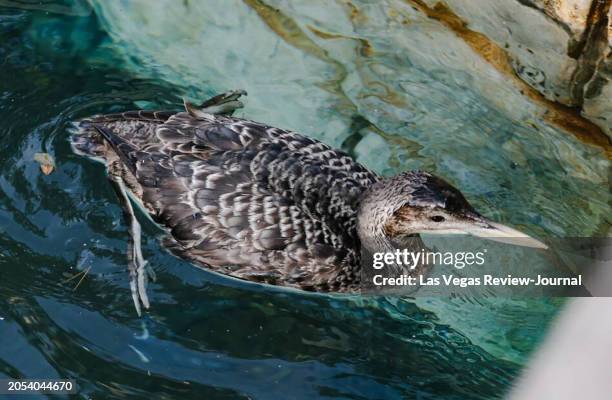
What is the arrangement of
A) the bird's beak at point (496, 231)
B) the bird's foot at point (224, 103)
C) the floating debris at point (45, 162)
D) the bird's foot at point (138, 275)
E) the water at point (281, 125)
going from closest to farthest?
1. the bird's beak at point (496, 231)
2. the water at point (281, 125)
3. the bird's foot at point (138, 275)
4. the floating debris at point (45, 162)
5. the bird's foot at point (224, 103)

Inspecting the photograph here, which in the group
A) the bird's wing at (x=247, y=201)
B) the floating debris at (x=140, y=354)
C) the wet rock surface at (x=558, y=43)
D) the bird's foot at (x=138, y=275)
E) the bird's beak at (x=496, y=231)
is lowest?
the floating debris at (x=140, y=354)

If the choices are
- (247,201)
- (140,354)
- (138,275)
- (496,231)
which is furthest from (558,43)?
(140,354)

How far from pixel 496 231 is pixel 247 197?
1.59m

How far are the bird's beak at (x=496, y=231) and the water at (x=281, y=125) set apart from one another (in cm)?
88

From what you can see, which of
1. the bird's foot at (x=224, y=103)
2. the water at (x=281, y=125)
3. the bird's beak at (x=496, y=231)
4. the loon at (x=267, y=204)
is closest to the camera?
the bird's beak at (x=496, y=231)

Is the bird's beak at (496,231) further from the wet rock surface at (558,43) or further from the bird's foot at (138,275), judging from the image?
the bird's foot at (138,275)

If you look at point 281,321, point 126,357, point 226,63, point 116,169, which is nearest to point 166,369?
point 126,357

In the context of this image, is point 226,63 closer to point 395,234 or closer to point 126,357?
point 395,234

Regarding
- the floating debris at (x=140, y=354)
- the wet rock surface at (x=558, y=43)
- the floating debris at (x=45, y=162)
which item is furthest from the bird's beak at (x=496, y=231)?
the floating debris at (x=45, y=162)

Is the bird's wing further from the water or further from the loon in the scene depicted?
the water

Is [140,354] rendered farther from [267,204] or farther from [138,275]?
[267,204]

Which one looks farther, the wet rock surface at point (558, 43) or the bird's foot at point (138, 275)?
the wet rock surface at point (558, 43)

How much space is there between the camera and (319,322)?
6.23 metres

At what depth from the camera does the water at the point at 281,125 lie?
18.9 ft
